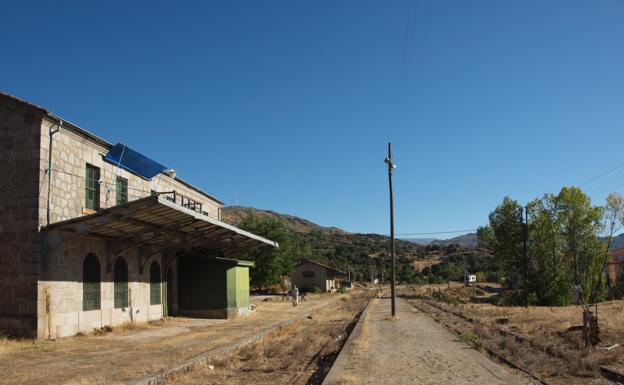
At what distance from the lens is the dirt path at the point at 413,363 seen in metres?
10.6

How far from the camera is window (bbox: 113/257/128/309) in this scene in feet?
71.8

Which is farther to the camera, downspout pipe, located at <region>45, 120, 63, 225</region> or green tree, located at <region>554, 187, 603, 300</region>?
green tree, located at <region>554, 187, 603, 300</region>

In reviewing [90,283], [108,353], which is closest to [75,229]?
[90,283]

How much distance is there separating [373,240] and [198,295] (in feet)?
515

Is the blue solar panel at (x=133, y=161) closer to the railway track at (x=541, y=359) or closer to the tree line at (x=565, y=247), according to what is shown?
the railway track at (x=541, y=359)

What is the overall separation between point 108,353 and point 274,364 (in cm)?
468

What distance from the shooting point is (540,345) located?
1602cm

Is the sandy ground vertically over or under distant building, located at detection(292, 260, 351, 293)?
over

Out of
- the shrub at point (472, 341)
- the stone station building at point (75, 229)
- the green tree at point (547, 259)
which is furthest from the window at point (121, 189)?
the green tree at point (547, 259)

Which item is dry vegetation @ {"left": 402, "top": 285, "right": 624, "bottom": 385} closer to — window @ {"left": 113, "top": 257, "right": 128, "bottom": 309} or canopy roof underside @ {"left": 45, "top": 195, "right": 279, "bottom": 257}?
canopy roof underside @ {"left": 45, "top": 195, "right": 279, "bottom": 257}

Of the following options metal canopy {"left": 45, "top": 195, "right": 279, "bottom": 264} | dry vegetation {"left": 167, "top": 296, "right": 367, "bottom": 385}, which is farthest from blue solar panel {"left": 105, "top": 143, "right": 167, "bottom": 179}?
dry vegetation {"left": 167, "top": 296, "right": 367, "bottom": 385}

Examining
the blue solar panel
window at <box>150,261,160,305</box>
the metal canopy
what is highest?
the blue solar panel

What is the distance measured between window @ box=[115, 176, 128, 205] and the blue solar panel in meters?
0.55

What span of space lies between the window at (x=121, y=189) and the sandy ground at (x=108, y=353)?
521 cm
